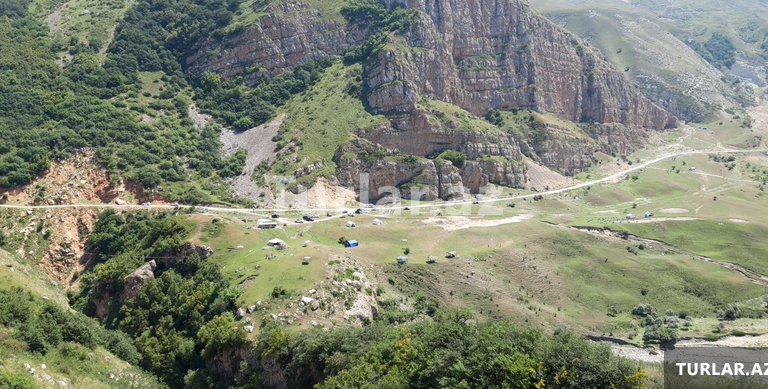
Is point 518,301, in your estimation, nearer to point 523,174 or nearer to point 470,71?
point 523,174

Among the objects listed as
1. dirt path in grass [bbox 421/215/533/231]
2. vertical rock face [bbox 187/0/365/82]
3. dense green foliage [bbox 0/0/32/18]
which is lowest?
dirt path in grass [bbox 421/215/533/231]

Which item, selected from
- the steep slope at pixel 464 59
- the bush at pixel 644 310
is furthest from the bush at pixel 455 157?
the bush at pixel 644 310

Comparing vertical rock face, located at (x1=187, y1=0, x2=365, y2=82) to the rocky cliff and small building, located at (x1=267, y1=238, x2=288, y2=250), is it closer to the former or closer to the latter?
the rocky cliff

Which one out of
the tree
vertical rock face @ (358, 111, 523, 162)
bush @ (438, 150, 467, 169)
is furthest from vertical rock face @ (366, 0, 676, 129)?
the tree

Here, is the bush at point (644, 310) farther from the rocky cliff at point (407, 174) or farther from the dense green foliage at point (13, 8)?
the dense green foliage at point (13, 8)

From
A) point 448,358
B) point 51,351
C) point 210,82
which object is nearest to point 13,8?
point 210,82

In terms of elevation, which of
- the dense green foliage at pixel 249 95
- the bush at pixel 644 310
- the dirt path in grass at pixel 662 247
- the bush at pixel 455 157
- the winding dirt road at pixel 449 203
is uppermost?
the dense green foliage at pixel 249 95
